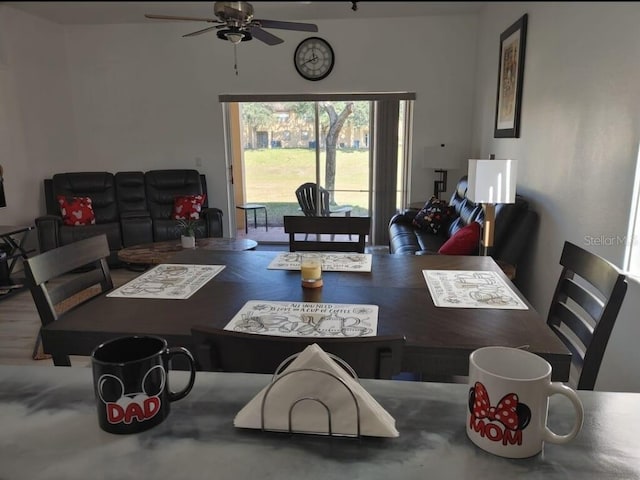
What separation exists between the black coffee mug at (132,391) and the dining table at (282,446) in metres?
0.02

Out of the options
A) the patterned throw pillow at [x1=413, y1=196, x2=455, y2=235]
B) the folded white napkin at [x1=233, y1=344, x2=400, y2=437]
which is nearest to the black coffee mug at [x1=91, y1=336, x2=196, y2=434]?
the folded white napkin at [x1=233, y1=344, x2=400, y2=437]

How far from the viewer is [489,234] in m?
2.56

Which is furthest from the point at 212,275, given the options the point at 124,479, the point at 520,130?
the point at 520,130

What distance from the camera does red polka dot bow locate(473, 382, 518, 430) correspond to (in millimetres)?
585

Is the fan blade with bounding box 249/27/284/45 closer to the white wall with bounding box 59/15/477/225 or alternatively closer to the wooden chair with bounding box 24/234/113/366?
the wooden chair with bounding box 24/234/113/366

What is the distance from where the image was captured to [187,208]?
195 inches

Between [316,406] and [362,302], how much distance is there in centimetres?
76

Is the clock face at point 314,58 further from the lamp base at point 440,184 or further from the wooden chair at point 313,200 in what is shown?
the lamp base at point 440,184

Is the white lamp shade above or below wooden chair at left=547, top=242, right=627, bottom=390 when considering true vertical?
above

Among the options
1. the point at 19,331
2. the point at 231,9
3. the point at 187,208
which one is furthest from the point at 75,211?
the point at 231,9

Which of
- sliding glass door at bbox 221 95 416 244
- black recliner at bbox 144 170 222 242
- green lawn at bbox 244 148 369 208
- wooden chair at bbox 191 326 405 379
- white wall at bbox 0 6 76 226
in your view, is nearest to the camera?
wooden chair at bbox 191 326 405 379

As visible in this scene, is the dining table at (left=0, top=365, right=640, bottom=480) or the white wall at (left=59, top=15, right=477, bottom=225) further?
the white wall at (left=59, top=15, right=477, bottom=225)

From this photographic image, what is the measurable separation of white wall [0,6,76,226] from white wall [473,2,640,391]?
4439mm

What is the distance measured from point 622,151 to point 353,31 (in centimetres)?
370
